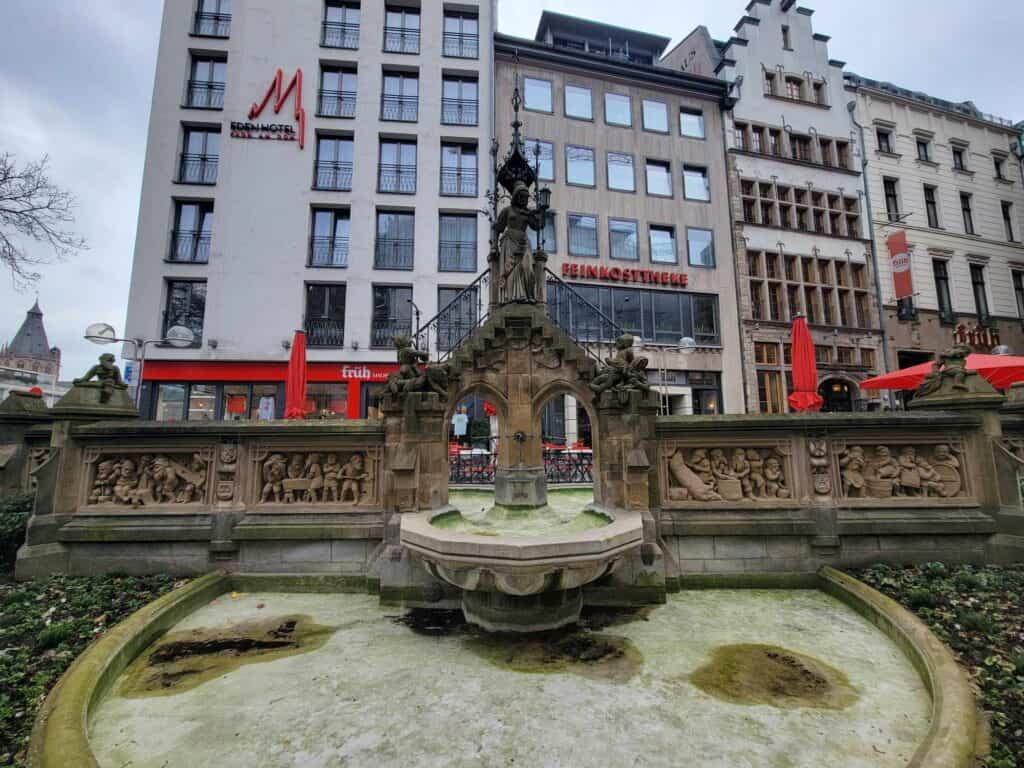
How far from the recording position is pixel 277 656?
15.3ft

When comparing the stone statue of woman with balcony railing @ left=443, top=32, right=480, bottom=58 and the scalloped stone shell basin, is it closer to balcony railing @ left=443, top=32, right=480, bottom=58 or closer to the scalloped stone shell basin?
the scalloped stone shell basin

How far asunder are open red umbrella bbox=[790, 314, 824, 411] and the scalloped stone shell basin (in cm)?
715

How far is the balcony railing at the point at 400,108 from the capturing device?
22234mm

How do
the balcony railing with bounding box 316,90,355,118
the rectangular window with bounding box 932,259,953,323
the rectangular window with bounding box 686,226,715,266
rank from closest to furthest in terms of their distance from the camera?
the balcony railing with bounding box 316,90,355,118 → the rectangular window with bounding box 686,226,715,266 → the rectangular window with bounding box 932,259,953,323

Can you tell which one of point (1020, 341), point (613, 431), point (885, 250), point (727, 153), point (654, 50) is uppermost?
point (654, 50)

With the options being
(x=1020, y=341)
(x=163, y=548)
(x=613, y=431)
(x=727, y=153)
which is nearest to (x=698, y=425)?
(x=613, y=431)

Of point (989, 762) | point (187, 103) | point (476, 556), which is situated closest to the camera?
point (989, 762)

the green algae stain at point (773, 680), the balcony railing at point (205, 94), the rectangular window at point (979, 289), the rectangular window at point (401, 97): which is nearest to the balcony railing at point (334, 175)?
the rectangular window at point (401, 97)

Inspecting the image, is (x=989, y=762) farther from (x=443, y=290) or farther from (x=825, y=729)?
(x=443, y=290)

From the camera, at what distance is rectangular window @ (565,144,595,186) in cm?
2317

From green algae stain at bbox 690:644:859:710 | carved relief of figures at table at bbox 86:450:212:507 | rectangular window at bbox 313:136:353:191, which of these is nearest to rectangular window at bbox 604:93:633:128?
rectangular window at bbox 313:136:353:191

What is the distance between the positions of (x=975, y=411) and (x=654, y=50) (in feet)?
105

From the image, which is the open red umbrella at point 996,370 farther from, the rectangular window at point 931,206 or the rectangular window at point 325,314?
the rectangular window at point 931,206

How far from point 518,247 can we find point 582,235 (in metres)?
15.9
